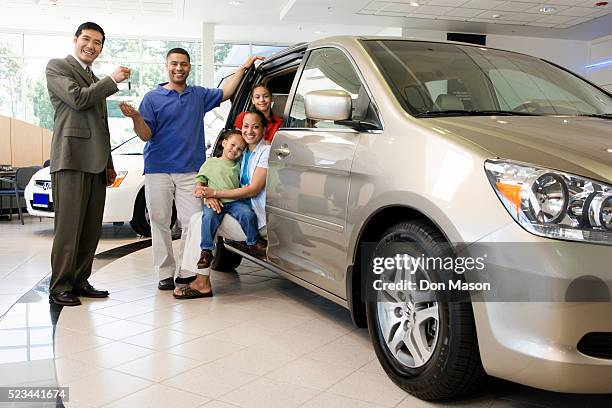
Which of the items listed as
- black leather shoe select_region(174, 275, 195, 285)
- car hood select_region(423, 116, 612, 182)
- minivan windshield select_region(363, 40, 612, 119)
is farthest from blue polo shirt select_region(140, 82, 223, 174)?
car hood select_region(423, 116, 612, 182)

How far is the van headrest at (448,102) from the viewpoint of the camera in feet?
7.79

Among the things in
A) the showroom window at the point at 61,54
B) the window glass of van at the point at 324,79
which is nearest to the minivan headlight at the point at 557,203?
the window glass of van at the point at 324,79

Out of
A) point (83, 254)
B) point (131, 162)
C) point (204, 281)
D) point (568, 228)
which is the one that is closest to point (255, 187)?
point (204, 281)

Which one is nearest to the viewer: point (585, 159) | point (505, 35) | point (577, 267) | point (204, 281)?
point (577, 267)

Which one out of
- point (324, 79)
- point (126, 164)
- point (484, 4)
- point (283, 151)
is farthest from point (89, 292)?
point (484, 4)

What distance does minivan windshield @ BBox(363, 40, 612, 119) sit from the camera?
240cm

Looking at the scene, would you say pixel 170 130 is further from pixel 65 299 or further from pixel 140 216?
pixel 140 216

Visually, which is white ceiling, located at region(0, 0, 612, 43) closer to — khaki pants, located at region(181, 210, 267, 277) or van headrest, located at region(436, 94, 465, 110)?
khaki pants, located at region(181, 210, 267, 277)

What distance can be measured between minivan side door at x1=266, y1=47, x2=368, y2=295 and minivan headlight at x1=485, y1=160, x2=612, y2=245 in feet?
2.75

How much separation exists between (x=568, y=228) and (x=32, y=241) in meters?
6.29

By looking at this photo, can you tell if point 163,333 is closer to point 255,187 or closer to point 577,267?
point 255,187

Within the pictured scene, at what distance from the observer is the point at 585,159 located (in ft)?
5.65

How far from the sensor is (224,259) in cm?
462

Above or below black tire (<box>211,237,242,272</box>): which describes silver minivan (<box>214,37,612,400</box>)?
above
